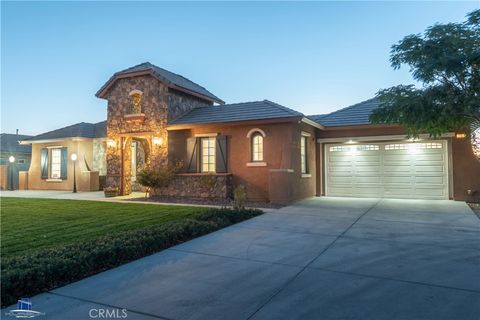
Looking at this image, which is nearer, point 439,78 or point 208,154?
point 439,78

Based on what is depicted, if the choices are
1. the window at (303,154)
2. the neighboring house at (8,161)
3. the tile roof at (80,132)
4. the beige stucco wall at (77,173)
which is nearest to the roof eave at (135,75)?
the tile roof at (80,132)

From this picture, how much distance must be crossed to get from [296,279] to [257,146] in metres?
9.08

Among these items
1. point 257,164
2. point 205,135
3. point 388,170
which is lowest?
point 388,170

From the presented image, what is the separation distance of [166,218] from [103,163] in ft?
41.9

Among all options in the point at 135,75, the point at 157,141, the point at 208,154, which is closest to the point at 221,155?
the point at 208,154

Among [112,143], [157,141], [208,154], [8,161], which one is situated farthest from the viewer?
[8,161]

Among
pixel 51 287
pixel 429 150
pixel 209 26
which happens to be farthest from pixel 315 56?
pixel 51 287

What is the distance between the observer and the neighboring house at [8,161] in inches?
813

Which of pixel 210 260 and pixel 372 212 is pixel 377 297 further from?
pixel 372 212

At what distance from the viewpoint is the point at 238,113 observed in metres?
13.5

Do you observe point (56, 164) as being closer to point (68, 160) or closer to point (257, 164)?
Result: point (68, 160)

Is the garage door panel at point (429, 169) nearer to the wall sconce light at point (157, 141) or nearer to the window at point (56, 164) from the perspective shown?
the wall sconce light at point (157, 141)

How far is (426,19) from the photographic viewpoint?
1151 cm

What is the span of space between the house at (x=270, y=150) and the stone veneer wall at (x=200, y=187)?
0.14 feet
